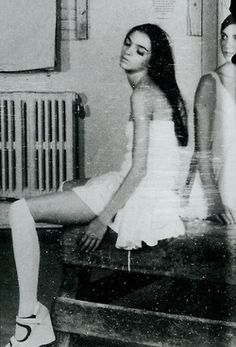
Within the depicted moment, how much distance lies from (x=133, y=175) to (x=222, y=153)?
230mm

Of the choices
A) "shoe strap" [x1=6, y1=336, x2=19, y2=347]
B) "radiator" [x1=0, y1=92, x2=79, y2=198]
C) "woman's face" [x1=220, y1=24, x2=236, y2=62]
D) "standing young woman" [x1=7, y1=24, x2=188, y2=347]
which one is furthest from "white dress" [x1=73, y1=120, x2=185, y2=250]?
"shoe strap" [x1=6, y1=336, x2=19, y2=347]

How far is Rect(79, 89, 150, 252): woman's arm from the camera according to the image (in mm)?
1248

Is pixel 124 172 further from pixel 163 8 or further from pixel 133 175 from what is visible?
pixel 163 8

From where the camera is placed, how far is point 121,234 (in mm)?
1240

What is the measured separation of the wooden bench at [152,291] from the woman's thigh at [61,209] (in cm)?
3

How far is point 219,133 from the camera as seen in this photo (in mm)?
1251

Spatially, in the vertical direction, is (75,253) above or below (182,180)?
below

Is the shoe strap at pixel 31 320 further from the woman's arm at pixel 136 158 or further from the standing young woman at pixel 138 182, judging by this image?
the woman's arm at pixel 136 158

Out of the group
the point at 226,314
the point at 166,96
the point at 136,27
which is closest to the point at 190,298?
the point at 226,314

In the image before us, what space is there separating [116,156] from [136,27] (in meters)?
0.33

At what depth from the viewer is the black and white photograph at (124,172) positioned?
124 cm

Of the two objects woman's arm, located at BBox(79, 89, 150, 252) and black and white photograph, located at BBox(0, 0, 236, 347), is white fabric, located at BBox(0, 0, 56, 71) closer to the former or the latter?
black and white photograph, located at BBox(0, 0, 236, 347)

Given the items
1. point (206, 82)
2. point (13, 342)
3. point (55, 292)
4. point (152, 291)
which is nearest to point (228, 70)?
point (206, 82)

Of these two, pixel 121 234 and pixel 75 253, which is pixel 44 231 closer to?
pixel 75 253
